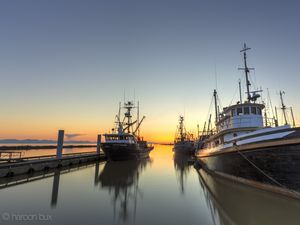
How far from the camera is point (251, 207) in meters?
10.6

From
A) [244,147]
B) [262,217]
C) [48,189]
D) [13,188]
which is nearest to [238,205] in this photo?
[262,217]

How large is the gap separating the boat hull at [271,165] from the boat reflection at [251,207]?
773mm

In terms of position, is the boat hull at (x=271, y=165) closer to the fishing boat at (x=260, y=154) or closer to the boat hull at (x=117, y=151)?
the fishing boat at (x=260, y=154)

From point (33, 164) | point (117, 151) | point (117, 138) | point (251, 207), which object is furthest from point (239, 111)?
point (117, 138)

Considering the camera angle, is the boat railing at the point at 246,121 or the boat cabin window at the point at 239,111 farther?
the boat cabin window at the point at 239,111

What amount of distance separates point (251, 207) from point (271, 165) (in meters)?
2.60

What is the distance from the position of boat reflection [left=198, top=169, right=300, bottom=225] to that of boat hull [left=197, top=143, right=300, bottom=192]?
0.77 metres

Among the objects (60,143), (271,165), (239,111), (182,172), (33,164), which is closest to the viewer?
(271,165)

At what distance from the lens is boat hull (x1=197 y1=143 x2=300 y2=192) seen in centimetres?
1039

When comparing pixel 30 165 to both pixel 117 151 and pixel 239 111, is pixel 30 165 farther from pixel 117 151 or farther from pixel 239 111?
pixel 239 111

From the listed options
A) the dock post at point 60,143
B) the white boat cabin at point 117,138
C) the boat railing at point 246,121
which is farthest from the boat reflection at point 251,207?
the white boat cabin at point 117,138

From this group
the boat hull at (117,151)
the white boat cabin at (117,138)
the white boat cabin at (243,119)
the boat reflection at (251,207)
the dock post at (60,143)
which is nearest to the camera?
the boat reflection at (251,207)

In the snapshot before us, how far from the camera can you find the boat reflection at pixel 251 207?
29.5 ft

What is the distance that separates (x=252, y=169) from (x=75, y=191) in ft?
38.8
